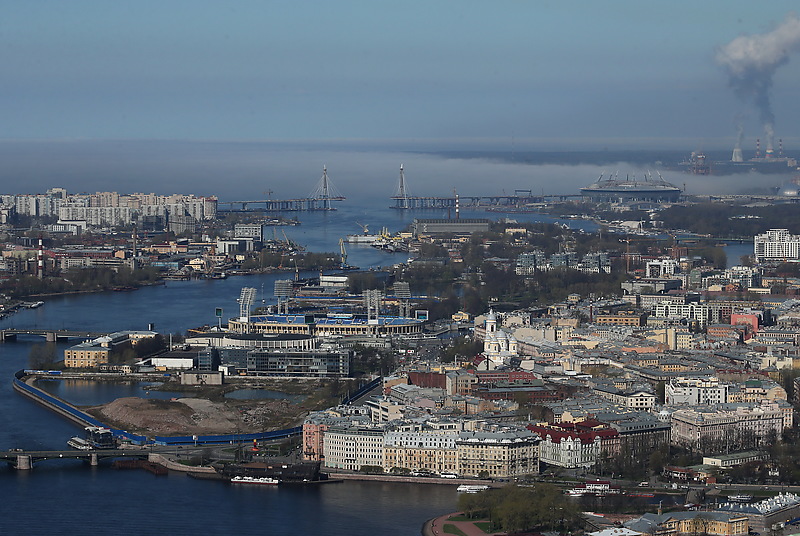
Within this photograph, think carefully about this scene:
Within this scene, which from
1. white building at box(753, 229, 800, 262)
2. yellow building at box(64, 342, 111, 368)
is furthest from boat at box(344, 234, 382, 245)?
yellow building at box(64, 342, 111, 368)

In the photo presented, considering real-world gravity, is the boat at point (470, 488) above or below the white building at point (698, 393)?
below

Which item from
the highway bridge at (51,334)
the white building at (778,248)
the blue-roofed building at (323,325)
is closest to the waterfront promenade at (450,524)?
the blue-roofed building at (323,325)

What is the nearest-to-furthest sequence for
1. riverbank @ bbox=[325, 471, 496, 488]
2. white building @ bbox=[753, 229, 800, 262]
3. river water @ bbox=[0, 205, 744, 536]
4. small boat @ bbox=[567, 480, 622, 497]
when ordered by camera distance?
river water @ bbox=[0, 205, 744, 536] < small boat @ bbox=[567, 480, 622, 497] < riverbank @ bbox=[325, 471, 496, 488] < white building @ bbox=[753, 229, 800, 262]

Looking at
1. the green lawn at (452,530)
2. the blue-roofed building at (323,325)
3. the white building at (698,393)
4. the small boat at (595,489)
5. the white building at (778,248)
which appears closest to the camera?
the green lawn at (452,530)

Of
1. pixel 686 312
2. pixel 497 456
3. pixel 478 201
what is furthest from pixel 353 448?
pixel 478 201

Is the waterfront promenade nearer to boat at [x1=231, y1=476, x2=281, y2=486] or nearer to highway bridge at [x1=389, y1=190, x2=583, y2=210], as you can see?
boat at [x1=231, y1=476, x2=281, y2=486]

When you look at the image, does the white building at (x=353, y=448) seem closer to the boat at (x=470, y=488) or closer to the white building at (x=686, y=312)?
the boat at (x=470, y=488)

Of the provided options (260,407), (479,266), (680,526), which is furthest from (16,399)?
(479,266)
